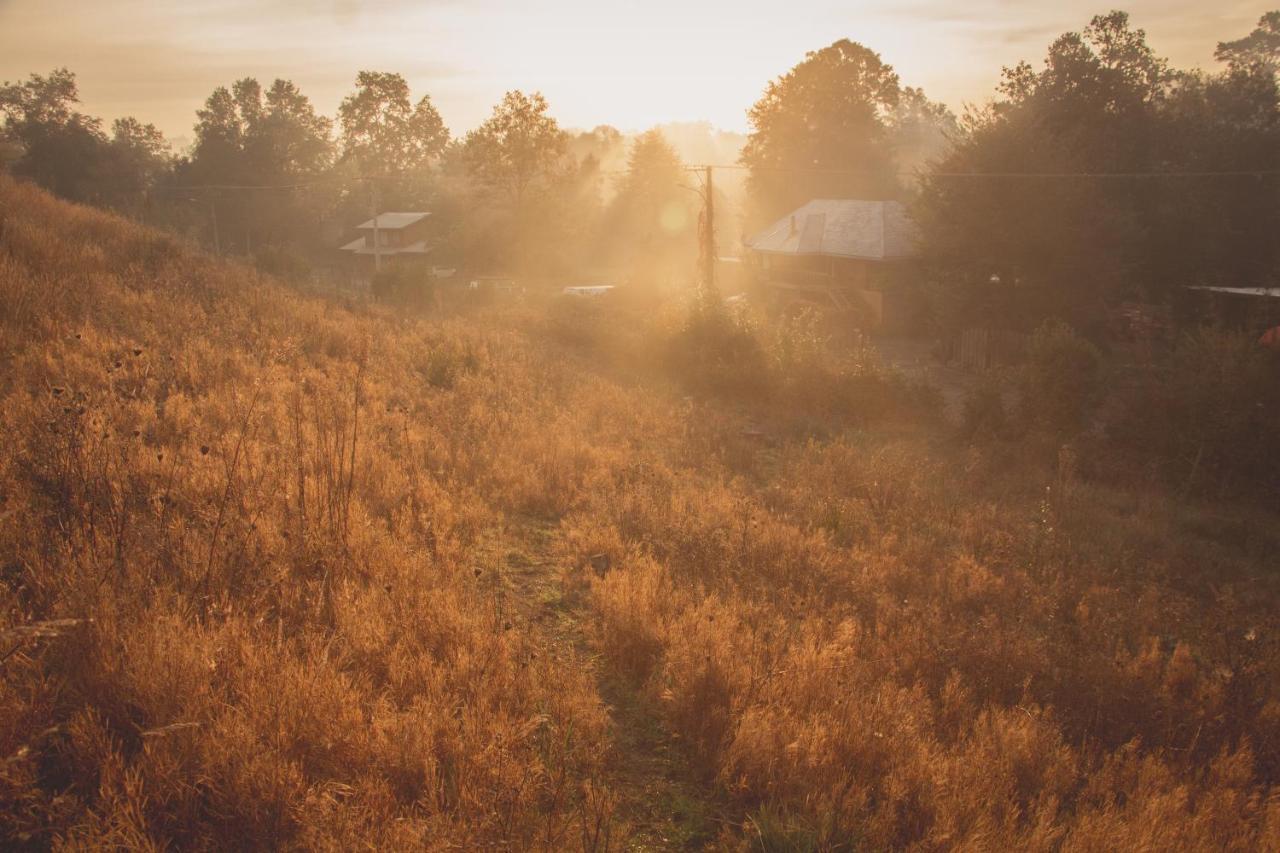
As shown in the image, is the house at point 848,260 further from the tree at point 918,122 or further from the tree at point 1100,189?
the tree at point 918,122

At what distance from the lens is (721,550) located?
7129mm

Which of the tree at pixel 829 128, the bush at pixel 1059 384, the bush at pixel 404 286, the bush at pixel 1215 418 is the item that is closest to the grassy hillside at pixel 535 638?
the bush at pixel 1215 418

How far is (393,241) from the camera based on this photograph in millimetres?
57531

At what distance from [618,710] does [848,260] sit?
3246cm

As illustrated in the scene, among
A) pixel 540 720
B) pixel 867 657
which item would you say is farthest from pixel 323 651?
pixel 867 657

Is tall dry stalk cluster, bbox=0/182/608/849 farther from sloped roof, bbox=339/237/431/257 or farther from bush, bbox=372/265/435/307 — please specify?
sloped roof, bbox=339/237/431/257

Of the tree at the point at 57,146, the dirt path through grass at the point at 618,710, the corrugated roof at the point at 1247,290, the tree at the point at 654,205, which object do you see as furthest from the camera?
the tree at the point at 654,205

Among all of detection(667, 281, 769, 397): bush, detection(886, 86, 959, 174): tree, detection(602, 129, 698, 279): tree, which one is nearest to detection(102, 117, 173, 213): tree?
detection(602, 129, 698, 279): tree

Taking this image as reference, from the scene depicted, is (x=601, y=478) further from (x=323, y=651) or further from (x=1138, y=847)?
(x=1138, y=847)

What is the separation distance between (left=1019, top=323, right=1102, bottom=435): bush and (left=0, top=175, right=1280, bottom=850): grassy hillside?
200 inches

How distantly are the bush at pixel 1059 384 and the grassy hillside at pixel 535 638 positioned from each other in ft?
16.7

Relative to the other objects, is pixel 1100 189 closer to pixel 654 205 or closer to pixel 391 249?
pixel 654 205

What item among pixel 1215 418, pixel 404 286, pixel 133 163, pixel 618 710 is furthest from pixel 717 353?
pixel 133 163

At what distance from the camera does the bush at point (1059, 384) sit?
15.6 meters
